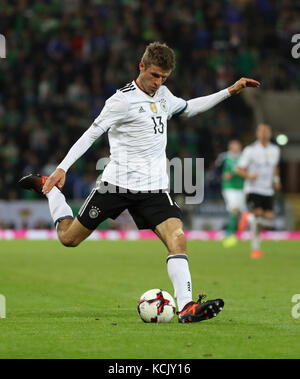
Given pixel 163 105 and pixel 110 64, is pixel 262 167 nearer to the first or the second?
pixel 163 105

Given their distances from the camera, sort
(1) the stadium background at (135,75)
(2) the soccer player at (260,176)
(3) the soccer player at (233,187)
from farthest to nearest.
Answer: (1) the stadium background at (135,75) → (3) the soccer player at (233,187) → (2) the soccer player at (260,176)

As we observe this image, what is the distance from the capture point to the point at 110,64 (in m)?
26.4

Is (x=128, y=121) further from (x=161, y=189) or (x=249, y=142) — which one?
(x=249, y=142)

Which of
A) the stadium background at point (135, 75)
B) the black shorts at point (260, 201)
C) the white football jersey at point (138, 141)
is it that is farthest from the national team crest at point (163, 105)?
the stadium background at point (135, 75)

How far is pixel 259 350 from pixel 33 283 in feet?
19.2

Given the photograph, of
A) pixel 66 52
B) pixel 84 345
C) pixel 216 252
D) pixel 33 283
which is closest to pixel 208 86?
pixel 66 52

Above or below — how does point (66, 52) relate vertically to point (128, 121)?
above

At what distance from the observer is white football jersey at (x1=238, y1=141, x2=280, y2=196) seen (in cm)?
1758

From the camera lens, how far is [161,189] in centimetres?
862

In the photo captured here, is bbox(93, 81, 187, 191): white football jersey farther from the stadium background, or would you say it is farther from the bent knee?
the stadium background

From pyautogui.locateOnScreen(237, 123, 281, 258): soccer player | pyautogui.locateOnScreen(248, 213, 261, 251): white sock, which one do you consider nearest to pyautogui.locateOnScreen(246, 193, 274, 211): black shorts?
pyautogui.locateOnScreen(237, 123, 281, 258): soccer player

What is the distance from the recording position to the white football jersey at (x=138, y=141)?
849 cm

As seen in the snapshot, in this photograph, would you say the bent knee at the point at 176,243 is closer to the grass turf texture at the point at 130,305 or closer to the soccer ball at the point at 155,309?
the soccer ball at the point at 155,309

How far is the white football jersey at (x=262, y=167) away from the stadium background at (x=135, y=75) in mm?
6304
